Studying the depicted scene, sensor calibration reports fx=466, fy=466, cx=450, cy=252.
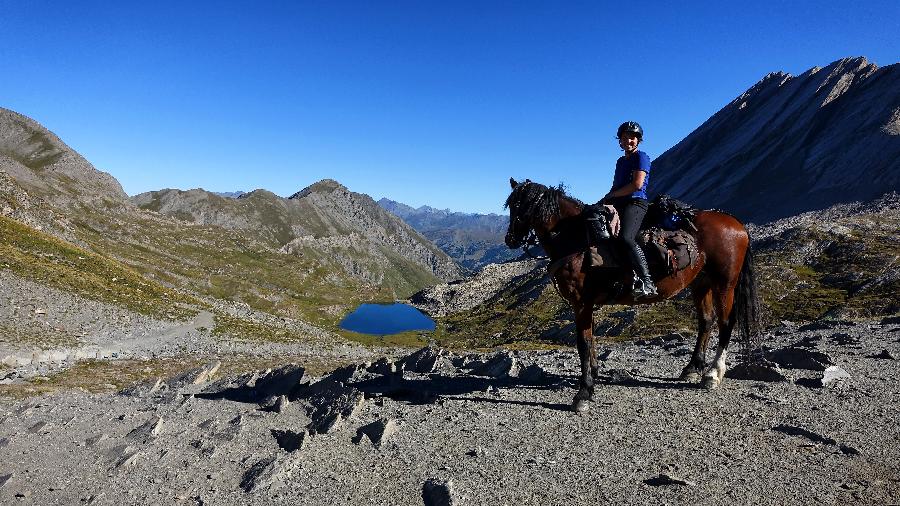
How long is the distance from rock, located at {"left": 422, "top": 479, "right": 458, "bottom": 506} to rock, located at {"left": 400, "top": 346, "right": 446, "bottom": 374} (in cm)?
942

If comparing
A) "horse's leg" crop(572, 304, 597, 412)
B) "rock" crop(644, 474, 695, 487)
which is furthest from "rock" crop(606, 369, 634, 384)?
"rock" crop(644, 474, 695, 487)

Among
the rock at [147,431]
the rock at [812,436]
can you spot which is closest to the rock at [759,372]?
the rock at [812,436]

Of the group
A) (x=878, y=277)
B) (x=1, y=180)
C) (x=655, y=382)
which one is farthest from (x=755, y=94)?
(x=1, y=180)

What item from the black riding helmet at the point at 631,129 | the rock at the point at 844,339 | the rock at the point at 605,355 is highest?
the black riding helmet at the point at 631,129

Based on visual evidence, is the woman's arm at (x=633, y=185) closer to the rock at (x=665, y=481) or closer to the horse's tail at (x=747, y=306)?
the horse's tail at (x=747, y=306)

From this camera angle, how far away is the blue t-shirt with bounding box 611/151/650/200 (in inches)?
430

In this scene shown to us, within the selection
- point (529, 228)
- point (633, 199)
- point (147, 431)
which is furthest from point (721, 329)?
point (147, 431)

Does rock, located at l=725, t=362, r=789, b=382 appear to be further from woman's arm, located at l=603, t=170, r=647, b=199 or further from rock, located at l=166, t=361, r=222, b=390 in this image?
rock, located at l=166, t=361, r=222, b=390

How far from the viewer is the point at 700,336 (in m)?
13.2

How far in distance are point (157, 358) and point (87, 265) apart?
45218 mm

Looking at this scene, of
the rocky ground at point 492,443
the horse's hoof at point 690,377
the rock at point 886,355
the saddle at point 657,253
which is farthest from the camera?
the rock at point 886,355

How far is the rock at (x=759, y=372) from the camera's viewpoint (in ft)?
40.0

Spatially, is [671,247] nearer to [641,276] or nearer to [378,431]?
[641,276]

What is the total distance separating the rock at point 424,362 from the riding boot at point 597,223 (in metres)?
9.05
